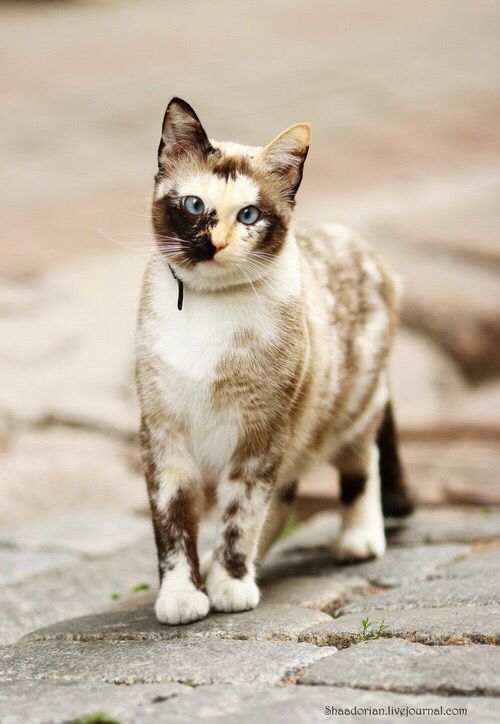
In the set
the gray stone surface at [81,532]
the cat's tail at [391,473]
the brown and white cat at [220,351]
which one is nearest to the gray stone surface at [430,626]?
the brown and white cat at [220,351]

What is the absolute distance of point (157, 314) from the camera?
2.73 m

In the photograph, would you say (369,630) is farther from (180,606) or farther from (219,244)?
(219,244)

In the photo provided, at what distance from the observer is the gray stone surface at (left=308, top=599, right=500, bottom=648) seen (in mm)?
2207

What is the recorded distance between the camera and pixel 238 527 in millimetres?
2762

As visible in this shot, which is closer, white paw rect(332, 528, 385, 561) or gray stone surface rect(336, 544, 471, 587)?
gray stone surface rect(336, 544, 471, 587)

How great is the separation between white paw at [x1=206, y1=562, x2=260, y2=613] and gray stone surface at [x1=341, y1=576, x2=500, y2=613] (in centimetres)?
28

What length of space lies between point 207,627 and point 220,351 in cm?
75

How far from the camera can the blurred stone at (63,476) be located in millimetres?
4797

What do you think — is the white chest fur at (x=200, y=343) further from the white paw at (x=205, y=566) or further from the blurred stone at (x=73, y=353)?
the blurred stone at (x=73, y=353)

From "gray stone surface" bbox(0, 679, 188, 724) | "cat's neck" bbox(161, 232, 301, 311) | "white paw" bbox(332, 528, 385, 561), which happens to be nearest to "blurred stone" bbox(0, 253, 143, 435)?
"white paw" bbox(332, 528, 385, 561)

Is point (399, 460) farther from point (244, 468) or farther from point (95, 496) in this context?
point (95, 496)

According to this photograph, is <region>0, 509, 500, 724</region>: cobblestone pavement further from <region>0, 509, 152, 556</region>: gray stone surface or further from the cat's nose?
the cat's nose

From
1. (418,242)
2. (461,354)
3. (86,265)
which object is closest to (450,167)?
(418,242)

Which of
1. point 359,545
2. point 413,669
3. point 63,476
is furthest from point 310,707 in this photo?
point 63,476
